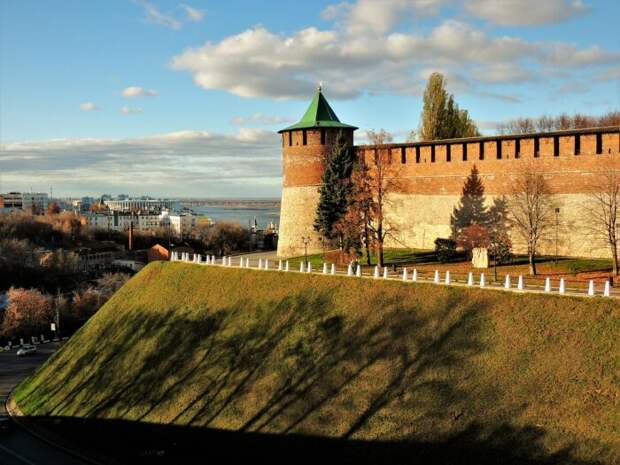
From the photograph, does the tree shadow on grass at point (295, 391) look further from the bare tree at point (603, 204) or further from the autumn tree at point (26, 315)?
the autumn tree at point (26, 315)

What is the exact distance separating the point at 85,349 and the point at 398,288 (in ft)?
50.2

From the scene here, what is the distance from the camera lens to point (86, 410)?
23281mm

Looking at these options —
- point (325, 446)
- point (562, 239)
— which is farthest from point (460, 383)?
point (562, 239)

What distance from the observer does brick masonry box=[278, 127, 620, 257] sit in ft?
91.5

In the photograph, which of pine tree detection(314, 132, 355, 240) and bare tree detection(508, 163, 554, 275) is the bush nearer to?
bare tree detection(508, 163, 554, 275)

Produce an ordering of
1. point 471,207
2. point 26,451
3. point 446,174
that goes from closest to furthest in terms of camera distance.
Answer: point 26,451
point 471,207
point 446,174

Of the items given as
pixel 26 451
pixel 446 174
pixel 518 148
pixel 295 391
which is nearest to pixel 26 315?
pixel 26 451

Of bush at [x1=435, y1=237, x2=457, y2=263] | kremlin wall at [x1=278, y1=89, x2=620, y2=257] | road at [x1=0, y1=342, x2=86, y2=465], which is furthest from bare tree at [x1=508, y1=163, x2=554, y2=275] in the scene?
road at [x1=0, y1=342, x2=86, y2=465]

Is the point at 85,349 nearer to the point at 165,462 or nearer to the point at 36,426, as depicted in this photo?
the point at 36,426

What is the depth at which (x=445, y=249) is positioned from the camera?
29031 mm

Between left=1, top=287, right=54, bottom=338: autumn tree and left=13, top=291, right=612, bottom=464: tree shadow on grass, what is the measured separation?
1091 inches

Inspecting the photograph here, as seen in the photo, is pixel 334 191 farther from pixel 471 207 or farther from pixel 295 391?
pixel 295 391

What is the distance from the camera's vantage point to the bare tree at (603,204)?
2598 centimetres

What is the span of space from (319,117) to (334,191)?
4825 mm
